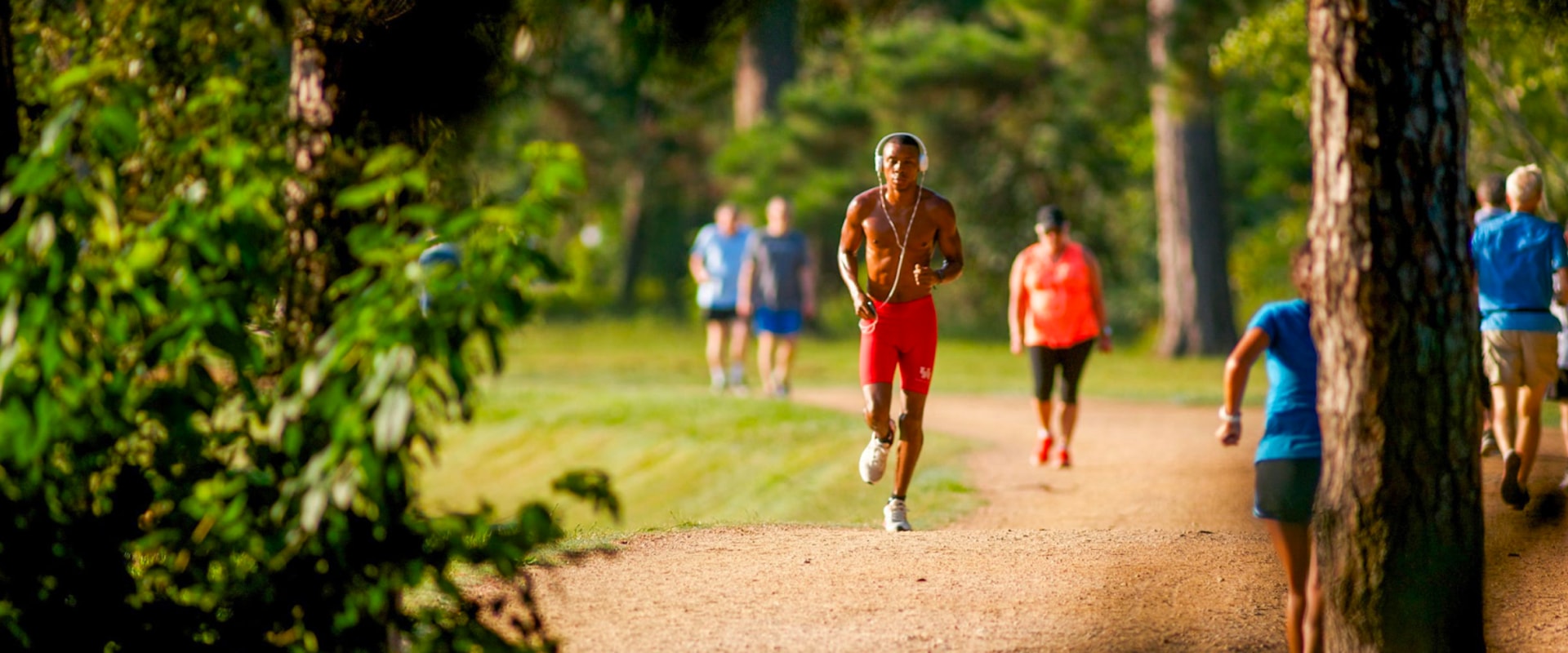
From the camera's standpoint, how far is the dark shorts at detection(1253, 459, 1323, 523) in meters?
5.79

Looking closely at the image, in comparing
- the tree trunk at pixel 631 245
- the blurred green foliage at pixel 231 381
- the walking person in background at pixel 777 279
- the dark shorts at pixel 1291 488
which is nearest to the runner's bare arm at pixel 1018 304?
the walking person in background at pixel 777 279

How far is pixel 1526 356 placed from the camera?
372 inches

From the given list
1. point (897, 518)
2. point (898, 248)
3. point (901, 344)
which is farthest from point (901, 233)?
point (897, 518)

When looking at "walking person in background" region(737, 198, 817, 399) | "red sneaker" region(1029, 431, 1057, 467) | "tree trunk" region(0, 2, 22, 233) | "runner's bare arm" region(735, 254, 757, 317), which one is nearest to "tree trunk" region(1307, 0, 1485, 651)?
"tree trunk" region(0, 2, 22, 233)

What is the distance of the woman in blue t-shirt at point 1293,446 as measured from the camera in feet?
19.0

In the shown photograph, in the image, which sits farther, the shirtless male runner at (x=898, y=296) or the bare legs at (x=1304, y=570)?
the shirtless male runner at (x=898, y=296)

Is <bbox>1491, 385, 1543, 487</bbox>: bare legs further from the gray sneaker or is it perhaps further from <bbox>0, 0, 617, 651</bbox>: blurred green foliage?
<bbox>0, 0, 617, 651</bbox>: blurred green foliage

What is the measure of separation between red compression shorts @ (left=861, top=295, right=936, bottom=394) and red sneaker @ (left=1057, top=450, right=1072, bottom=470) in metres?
3.67

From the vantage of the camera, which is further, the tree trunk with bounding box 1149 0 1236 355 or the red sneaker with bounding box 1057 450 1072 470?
the tree trunk with bounding box 1149 0 1236 355

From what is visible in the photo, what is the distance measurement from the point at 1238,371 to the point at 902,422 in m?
2.92

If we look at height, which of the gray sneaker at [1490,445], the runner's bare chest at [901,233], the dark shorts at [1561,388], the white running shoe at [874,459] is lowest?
the gray sneaker at [1490,445]

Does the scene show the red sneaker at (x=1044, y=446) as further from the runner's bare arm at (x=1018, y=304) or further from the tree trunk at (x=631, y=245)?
the tree trunk at (x=631, y=245)

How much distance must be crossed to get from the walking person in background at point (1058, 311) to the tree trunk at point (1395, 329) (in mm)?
5789

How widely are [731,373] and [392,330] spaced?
46.3 ft
